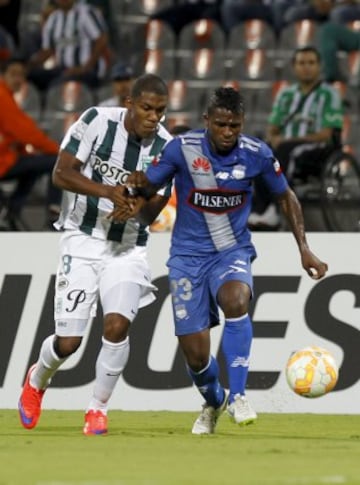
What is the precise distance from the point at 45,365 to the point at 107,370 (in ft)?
1.57

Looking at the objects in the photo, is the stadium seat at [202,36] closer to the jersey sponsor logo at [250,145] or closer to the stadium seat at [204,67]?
the stadium seat at [204,67]

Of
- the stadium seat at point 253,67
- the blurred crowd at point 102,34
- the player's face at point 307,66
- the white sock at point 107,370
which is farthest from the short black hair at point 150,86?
the stadium seat at point 253,67

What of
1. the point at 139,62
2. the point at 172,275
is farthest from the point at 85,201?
the point at 139,62

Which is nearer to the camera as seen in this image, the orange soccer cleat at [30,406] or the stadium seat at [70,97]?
the orange soccer cleat at [30,406]

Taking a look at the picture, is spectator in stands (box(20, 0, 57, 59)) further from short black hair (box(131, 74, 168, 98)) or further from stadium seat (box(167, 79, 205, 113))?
short black hair (box(131, 74, 168, 98))

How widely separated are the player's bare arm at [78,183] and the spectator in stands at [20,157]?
483cm

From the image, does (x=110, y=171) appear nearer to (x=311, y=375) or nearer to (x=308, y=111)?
(x=311, y=375)

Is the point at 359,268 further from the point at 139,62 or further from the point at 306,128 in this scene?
the point at 139,62

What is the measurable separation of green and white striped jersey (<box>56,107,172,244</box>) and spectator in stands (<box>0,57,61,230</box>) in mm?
4628

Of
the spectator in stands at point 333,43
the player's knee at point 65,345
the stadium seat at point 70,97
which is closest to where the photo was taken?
the player's knee at point 65,345

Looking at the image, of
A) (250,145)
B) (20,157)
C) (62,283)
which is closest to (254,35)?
(20,157)

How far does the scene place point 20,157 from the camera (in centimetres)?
1374

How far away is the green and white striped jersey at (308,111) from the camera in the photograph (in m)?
13.7

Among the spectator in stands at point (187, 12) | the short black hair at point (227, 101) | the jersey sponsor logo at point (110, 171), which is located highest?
the short black hair at point (227, 101)
